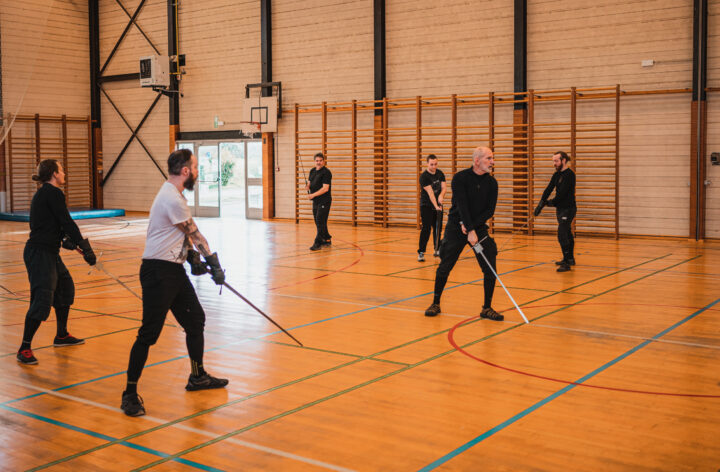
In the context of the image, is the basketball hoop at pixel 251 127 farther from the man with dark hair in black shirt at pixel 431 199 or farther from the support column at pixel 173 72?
the man with dark hair in black shirt at pixel 431 199

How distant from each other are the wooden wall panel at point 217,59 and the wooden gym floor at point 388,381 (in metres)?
13.5

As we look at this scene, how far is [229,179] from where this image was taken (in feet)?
77.7

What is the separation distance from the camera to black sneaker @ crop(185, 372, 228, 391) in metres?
5.20

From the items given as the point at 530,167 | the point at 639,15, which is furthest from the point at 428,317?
the point at 639,15

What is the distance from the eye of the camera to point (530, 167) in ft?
56.7

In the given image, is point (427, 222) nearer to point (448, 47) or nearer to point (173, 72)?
point (448, 47)

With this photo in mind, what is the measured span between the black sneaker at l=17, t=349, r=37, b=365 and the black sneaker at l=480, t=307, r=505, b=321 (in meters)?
4.44

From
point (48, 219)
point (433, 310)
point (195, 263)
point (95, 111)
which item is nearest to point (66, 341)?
point (48, 219)

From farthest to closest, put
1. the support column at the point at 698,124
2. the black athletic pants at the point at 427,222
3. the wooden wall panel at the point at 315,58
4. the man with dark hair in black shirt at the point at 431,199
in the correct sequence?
the wooden wall panel at the point at 315,58, the support column at the point at 698,124, the black athletic pants at the point at 427,222, the man with dark hair in black shirt at the point at 431,199

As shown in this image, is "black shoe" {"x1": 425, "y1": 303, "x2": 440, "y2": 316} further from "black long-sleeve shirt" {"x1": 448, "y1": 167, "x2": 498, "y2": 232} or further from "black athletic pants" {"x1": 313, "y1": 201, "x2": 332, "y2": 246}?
"black athletic pants" {"x1": 313, "y1": 201, "x2": 332, "y2": 246}

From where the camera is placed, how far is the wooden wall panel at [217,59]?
22.4m

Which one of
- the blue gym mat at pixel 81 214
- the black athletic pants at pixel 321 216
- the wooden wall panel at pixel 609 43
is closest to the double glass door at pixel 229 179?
the blue gym mat at pixel 81 214

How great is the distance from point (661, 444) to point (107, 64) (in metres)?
25.7

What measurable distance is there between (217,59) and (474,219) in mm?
17522
